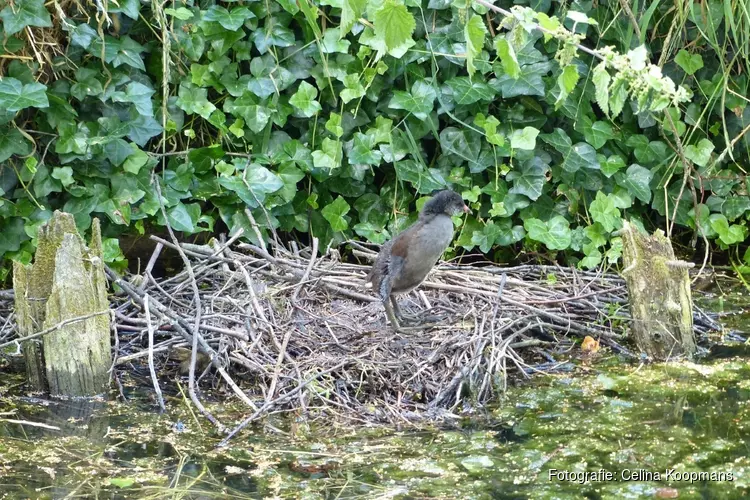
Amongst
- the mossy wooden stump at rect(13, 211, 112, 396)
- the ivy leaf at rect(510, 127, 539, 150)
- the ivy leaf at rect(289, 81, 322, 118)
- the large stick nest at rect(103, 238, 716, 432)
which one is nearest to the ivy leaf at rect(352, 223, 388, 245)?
the large stick nest at rect(103, 238, 716, 432)

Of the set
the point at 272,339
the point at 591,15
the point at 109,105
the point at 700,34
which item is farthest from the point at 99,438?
the point at 700,34

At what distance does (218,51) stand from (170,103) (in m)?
0.47

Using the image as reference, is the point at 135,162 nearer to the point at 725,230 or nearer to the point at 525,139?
the point at 525,139

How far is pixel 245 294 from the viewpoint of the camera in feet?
18.1

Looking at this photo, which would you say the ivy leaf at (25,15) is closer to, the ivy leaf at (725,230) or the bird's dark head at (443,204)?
the bird's dark head at (443,204)

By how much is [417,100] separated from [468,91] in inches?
13.5

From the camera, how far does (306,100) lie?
614 cm

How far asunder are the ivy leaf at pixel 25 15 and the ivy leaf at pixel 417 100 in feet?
7.14

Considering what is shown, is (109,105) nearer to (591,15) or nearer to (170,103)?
(170,103)

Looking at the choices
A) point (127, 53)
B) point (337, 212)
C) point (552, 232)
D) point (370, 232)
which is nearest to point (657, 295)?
point (552, 232)

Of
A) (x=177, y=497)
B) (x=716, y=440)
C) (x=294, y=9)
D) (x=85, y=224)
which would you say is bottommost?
(x=716, y=440)

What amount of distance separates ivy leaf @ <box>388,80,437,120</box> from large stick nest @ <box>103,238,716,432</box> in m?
0.97

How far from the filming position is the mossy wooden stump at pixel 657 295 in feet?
17.0

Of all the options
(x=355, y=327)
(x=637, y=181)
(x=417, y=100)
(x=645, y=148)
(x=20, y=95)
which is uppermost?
(x=20, y=95)
